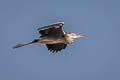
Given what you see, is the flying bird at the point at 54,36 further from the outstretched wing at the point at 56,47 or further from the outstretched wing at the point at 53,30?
the outstretched wing at the point at 56,47

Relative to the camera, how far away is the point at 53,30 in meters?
48.5

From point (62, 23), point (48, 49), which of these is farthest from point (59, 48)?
point (62, 23)

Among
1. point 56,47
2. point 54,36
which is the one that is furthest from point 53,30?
point 56,47

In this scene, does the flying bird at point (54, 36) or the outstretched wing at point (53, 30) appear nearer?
the outstretched wing at point (53, 30)

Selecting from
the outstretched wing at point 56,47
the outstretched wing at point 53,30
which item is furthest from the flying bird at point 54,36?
the outstretched wing at point 56,47

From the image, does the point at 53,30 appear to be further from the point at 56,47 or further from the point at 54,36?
the point at 56,47

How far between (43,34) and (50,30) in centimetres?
85

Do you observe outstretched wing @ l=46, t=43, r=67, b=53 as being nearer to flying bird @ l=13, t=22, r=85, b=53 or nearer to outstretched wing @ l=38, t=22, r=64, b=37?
flying bird @ l=13, t=22, r=85, b=53

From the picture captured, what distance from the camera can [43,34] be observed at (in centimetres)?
4897

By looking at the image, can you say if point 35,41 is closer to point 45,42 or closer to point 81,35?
point 45,42

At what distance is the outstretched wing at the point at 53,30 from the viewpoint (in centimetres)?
4738

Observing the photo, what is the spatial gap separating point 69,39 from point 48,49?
7.41 ft

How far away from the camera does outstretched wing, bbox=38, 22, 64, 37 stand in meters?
47.4

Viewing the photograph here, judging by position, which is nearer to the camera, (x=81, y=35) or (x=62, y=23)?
(x=62, y=23)
